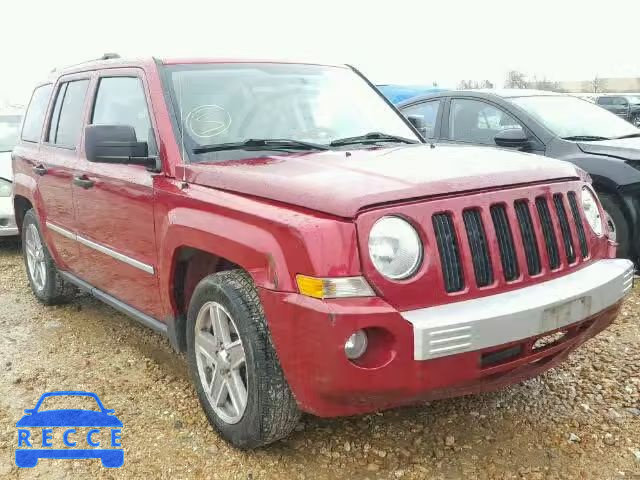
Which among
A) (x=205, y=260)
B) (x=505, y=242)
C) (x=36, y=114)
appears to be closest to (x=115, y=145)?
(x=205, y=260)

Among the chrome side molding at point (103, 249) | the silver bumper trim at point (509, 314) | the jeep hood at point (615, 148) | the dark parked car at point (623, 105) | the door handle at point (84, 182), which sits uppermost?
the jeep hood at point (615, 148)

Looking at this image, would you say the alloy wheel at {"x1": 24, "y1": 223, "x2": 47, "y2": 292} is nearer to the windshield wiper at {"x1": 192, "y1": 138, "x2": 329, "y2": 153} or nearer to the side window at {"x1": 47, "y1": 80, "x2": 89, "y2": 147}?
the side window at {"x1": 47, "y1": 80, "x2": 89, "y2": 147}

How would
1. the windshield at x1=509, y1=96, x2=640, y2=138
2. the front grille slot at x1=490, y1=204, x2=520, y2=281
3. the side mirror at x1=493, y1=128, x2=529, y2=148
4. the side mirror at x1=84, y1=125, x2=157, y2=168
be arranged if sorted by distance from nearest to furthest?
the front grille slot at x1=490, y1=204, x2=520, y2=281 → the side mirror at x1=84, y1=125, x2=157, y2=168 → the side mirror at x1=493, y1=128, x2=529, y2=148 → the windshield at x1=509, y1=96, x2=640, y2=138

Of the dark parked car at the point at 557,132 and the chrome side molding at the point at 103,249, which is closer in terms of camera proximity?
the chrome side molding at the point at 103,249

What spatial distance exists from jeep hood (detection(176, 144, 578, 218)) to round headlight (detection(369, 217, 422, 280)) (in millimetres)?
95

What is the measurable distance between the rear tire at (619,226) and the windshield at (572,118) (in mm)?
812

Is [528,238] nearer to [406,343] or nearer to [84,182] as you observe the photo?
[406,343]

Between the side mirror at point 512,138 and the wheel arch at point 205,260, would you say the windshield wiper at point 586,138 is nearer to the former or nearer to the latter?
the side mirror at point 512,138

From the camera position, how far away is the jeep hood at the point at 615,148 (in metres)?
5.18

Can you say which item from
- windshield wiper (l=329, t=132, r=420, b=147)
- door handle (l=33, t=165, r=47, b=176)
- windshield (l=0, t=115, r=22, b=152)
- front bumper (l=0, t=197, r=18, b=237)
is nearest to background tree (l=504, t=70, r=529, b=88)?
windshield (l=0, t=115, r=22, b=152)

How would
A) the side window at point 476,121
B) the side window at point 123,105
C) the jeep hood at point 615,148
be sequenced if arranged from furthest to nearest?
the side window at point 476,121
the jeep hood at point 615,148
the side window at point 123,105

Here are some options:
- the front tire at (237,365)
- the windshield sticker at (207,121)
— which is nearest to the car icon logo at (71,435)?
the front tire at (237,365)

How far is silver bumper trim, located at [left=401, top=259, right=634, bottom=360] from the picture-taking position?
2.26 metres

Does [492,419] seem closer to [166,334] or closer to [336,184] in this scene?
[336,184]
